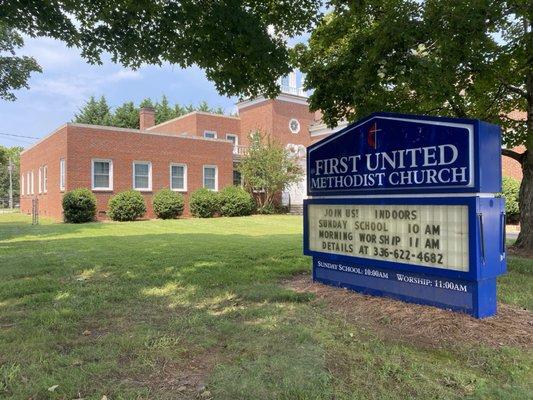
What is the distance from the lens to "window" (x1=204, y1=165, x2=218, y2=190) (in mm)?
27609

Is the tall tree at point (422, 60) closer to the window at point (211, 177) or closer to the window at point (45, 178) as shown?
the window at point (211, 177)

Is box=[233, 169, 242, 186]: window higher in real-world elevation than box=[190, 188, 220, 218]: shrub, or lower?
higher

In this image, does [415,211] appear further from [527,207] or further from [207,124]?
[207,124]

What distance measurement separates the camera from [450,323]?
4.40 m

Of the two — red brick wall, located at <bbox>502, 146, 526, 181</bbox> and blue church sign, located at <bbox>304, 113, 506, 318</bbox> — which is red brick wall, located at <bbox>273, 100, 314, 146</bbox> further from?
blue church sign, located at <bbox>304, 113, 506, 318</bbox>

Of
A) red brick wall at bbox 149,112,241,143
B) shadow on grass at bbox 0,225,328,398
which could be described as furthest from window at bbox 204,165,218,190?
shadow on grass at bbox 0,225,328,398

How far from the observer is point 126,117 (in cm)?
5181

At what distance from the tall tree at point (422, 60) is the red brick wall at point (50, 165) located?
59.4ft

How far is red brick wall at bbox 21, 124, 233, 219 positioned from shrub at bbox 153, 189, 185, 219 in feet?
2.58

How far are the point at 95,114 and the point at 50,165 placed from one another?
2801cm

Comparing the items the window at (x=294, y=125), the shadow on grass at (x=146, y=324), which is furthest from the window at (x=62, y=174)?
the window at (x=294, y=125)

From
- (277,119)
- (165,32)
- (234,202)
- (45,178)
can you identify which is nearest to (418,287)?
(165,32)

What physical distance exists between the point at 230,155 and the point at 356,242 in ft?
77.4

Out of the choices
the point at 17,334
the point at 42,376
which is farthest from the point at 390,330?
the point at 17,334
